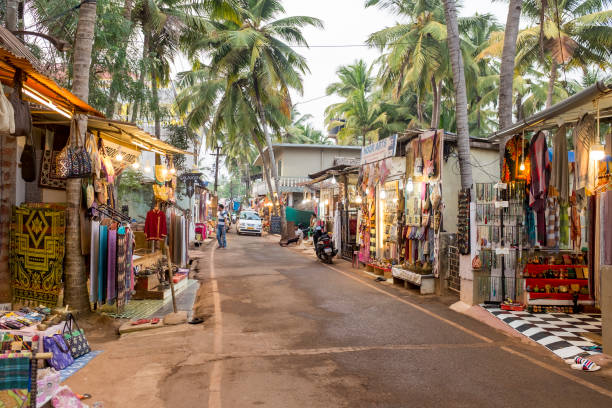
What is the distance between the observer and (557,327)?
7344mm

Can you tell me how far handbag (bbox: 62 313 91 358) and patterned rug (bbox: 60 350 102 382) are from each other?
0.08 meters

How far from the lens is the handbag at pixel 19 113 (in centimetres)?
515

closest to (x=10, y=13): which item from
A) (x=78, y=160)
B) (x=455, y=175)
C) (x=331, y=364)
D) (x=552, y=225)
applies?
(x=78, y=160)

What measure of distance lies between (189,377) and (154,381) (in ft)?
1.28

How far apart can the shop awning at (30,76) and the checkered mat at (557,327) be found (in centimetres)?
761

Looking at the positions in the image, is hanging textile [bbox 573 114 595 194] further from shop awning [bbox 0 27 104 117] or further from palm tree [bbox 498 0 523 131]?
shop awning [bbox 0 27 104 117]

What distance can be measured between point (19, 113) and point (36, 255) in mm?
3369

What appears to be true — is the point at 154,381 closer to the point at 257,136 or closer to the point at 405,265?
the point at 405,265

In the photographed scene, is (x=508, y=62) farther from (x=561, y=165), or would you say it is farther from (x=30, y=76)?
(x=30, y=76)

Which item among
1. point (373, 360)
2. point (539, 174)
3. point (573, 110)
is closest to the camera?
point (373, 360)

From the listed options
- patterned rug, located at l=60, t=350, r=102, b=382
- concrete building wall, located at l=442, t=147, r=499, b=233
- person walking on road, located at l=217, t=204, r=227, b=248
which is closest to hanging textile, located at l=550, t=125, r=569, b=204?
concrete building wall, located at l=442, t=147, r=499, b=233

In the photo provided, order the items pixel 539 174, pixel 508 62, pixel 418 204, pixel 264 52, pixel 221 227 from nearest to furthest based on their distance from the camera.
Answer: pixel 539 174
pixel 508 62
pixel 418 204
pixel 221 227
pixel 264 52

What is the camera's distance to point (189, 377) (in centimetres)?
527

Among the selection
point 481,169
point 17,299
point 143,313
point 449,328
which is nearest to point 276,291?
point 143,313
